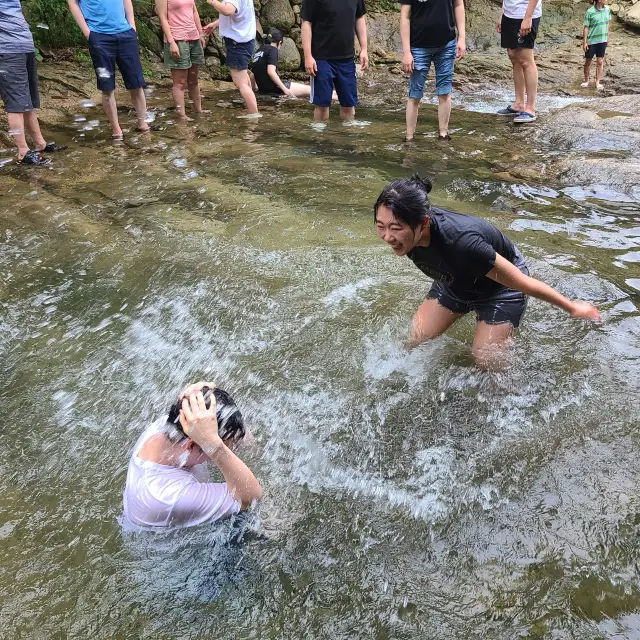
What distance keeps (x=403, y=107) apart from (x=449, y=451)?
26.2 feet

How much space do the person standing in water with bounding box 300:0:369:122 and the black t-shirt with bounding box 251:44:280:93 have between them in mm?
2880

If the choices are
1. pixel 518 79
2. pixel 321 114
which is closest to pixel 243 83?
pixel 321 114

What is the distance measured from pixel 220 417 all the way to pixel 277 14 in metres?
12.3

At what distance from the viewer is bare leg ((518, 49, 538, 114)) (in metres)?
7.51

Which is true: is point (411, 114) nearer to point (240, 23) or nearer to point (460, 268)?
point (240, 23)

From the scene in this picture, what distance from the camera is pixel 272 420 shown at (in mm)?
3174

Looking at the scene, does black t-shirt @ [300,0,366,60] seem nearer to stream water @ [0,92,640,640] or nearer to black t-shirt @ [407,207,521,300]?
stream water @ [0,92,640,640]

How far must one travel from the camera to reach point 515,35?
24.2 ft

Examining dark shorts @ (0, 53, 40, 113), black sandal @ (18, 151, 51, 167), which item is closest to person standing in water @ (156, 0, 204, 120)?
dark shorts @ (0, 53, 40, 113)

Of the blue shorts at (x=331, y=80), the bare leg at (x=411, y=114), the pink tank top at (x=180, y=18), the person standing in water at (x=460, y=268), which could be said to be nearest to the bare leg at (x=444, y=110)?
the bare leg at (x=411, y=114)

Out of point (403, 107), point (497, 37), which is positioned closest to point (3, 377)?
point (403, 107)

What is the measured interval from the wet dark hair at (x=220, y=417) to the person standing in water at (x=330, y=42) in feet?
20.0

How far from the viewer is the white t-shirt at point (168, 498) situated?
2.30 m

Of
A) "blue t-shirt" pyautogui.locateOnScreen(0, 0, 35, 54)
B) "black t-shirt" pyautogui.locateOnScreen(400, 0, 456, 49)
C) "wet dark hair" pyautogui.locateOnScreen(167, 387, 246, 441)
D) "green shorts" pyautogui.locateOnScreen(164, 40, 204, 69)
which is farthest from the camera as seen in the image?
"green shorts" pyautogui.locateOnScreen(164, 40, 204, 69)
